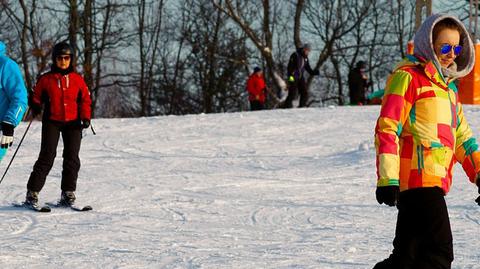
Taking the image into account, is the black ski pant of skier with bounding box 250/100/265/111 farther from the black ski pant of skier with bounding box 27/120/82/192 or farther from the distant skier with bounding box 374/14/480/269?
the distant skier with bounding box 374/14/480/269

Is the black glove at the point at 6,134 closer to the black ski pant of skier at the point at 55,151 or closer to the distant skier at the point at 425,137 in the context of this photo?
the black ski pant of skier at the point at 55,151

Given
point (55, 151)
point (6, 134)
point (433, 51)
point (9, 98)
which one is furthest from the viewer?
point (55, 151)

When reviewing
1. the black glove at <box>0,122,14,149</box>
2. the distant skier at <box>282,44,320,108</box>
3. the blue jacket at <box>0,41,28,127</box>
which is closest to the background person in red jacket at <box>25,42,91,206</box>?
the blue jacket at <box>0,41,28,127</box>

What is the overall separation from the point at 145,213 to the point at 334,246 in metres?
2.15

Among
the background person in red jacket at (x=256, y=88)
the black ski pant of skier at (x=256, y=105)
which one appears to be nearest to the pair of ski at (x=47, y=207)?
the background person in red jacket at (x=256, y=88)

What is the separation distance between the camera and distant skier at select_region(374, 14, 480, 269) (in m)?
3.45

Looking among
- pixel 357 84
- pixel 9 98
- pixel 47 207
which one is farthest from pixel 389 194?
pixel 357 84

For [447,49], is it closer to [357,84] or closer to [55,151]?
[55,151]

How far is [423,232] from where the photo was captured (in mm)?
3465

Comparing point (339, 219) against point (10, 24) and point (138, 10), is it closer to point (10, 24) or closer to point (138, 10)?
point (10, 24)

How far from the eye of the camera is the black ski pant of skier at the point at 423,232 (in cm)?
345

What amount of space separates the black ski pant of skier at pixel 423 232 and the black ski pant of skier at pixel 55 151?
4.29 m

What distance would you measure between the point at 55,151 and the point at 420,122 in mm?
4489

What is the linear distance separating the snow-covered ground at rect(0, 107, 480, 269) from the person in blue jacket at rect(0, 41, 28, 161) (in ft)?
2.55
